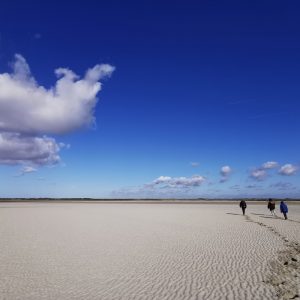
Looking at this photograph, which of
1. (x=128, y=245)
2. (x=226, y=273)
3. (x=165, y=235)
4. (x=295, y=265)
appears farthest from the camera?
(x=165, y=235)

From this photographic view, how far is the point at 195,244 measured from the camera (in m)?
17.0

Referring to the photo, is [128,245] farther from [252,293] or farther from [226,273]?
[252,293]

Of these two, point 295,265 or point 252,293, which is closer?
point 252,293

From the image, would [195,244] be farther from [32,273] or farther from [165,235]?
[32,273]

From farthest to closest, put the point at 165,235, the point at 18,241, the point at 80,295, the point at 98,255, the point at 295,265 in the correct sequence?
the point at 165,235, the point at 18,241, the point at 98,255, the point at 295,265, the point at 80,295

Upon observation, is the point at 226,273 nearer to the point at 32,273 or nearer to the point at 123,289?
the point at 123,289

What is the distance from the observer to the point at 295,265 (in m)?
12.3

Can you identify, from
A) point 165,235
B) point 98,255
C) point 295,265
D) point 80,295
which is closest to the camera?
point 80,295

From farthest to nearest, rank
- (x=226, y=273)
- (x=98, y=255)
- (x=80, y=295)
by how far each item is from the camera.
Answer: (x=98, y=255)
(x=226, y=273)
(x=80, y=295)

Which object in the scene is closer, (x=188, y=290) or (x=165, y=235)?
(x=188, y=290)

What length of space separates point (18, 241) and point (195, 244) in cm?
887

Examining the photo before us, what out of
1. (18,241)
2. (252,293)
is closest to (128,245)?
(18,241)

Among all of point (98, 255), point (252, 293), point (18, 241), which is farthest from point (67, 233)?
point (252, 293)

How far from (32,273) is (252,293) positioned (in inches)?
266
